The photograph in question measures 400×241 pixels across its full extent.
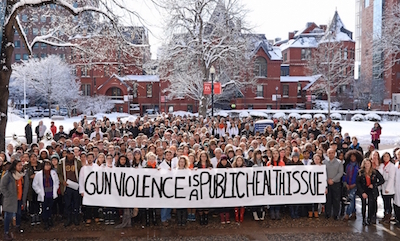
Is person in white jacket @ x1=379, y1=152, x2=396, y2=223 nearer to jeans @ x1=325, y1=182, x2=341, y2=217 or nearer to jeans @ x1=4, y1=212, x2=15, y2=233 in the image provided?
jeans @ x1=325, y1=182, x2=341, y2=217

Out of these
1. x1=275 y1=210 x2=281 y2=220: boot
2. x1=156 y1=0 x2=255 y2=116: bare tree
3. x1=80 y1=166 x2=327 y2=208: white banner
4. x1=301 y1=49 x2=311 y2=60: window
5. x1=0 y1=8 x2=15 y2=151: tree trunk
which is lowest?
x1=275 y1=210 x2=281 y2=220: boot

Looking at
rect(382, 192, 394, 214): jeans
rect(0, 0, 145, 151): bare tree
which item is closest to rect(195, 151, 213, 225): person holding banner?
rect(382, 192, 394, 214): jeans

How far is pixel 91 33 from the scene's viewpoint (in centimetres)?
1565

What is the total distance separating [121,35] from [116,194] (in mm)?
7383

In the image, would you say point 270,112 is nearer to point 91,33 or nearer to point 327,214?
point 91,33

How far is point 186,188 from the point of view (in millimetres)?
8688

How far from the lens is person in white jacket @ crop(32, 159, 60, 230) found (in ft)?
27.1

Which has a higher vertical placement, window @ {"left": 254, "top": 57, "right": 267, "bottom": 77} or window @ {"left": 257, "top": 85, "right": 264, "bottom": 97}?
window @ {"left": 254, "top": 57, "right": 267, "bottom": 77}

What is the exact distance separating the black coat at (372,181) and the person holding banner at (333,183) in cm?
47

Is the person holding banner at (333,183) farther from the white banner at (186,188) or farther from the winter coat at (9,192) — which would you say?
the winter coat at (9,192)

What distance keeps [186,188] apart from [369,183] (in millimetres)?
4461

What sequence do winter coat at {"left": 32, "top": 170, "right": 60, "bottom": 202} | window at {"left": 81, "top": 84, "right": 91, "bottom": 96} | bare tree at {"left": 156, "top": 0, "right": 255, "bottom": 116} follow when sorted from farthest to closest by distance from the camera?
window at {"left": 81, "top": 84, "right": 91, "bottom": 96}, bare tree at {"left": 156, "top": 0, "right": 255, "bottom": 116}, winter coat at {"left": 32, "top": 170, "right": 60, "bottom": 202}

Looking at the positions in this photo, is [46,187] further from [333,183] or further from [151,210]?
[333,183]

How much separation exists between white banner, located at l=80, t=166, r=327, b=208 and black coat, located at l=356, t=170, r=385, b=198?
2.73 feet
